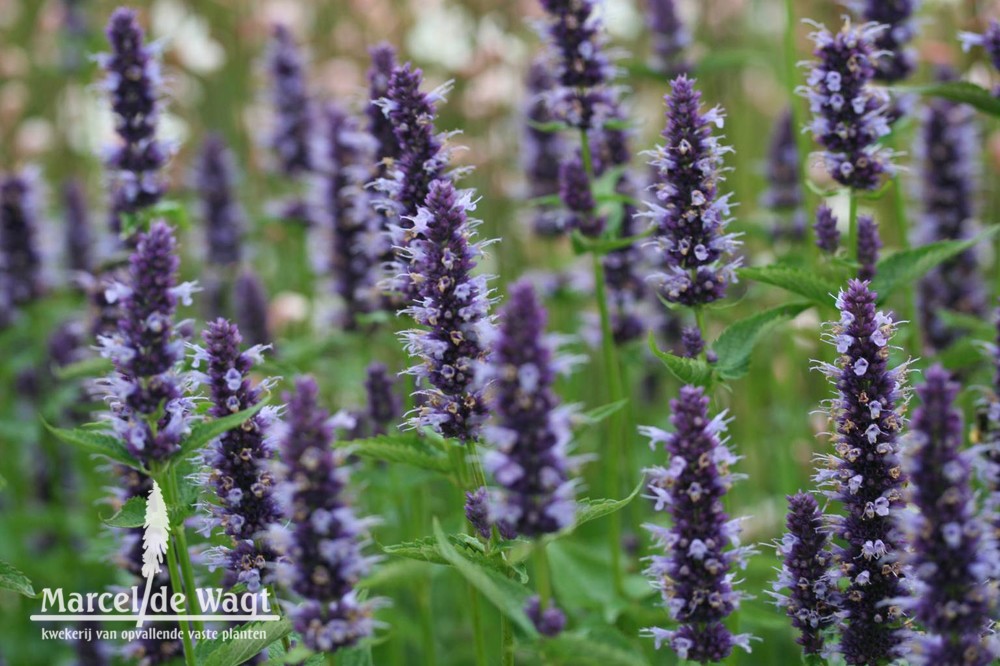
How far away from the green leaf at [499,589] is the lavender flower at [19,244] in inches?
205

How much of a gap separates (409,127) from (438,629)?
387cm

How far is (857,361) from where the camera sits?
122 inches

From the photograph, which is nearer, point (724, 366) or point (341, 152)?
point (724, 366)

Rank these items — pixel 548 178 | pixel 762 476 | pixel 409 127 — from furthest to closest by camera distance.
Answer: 1. pixel 762 476
2. pixel 548 178
3. pixel 409 127

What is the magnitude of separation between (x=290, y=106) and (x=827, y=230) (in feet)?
15.8

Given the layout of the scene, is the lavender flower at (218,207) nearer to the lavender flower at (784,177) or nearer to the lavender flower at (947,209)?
the lavender flower at (784,177)

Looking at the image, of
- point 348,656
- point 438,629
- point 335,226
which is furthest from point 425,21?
point 348,656

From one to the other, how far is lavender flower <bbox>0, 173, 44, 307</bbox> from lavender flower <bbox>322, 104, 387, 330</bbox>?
2.09 metres

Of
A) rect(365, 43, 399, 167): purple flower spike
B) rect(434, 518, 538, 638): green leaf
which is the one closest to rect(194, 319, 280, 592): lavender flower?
rect(434, 518, 538, 638): green leaf

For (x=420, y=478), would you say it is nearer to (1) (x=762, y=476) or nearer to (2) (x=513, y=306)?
(2) (x=513, y=306)

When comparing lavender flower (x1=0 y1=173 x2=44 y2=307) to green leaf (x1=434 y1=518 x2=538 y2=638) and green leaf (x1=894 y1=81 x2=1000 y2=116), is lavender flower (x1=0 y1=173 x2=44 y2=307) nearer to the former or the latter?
green leaf (x1=434 y1=518 x2=538 y2=638)

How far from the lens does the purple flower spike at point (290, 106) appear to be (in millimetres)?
7852

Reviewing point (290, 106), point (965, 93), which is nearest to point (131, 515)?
point (965, 93)

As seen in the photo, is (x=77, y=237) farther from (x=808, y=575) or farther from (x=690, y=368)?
(x=808, y=575)
